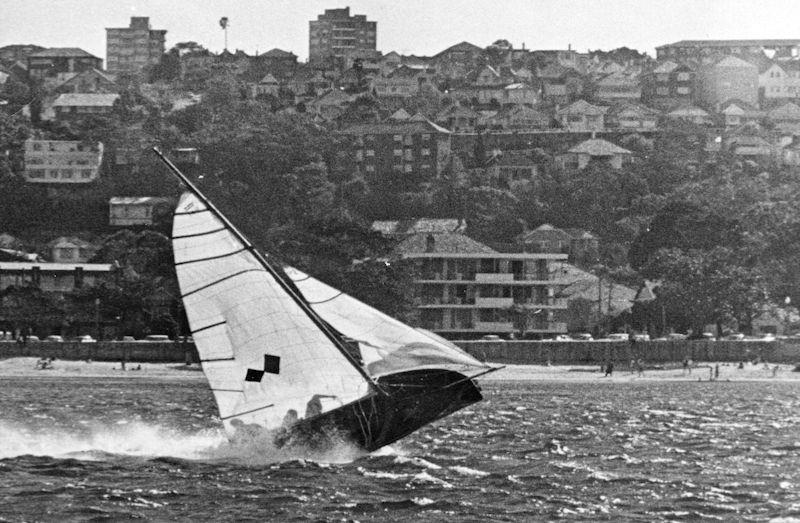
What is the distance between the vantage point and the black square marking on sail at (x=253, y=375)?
3972 centimetres

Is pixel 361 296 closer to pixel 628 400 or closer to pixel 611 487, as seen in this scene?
pixel 628 400

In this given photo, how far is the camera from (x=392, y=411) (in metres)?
39.9

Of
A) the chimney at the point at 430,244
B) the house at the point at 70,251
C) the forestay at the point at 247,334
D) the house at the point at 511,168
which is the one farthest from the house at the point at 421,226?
the forestay at the point at 247,334

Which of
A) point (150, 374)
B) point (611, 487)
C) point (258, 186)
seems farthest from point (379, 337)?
point (258, 186)

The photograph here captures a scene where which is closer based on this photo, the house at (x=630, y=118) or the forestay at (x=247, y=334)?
the forestay at (x=247, y=334)

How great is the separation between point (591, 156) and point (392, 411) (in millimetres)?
131194

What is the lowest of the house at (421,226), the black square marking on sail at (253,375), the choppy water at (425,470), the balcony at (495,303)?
the choppy water at (425,470)

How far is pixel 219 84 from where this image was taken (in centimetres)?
19262

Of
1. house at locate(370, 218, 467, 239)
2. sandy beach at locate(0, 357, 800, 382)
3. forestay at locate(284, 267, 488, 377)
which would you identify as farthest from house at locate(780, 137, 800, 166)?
forestay at locate(284, 267, 488, 377)

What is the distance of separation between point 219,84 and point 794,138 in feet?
196

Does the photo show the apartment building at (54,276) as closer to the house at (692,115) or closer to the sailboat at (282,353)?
the sailboat at (282,353)

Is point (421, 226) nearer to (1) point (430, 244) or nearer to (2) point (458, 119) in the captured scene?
(1) point (430, 244)

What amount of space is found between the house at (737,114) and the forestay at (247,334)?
515ft

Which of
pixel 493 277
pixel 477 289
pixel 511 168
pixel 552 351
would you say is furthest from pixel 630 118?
pixel 552 351
